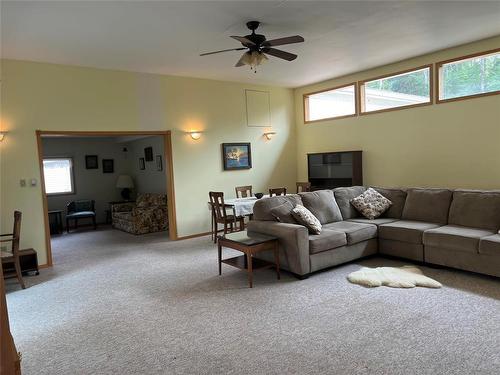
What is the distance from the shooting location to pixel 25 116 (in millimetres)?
5152

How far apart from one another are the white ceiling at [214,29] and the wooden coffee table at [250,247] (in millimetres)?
2518

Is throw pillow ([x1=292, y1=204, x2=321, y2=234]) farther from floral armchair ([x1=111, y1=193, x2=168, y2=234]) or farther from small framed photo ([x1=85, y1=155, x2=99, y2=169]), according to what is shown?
small framed photo ([x1=85, y1=155, x2=99, y2=169])

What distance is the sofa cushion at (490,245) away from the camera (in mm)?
3664

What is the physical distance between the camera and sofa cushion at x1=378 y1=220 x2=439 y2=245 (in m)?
4.38

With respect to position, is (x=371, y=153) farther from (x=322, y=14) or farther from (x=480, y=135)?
(x=322, y=14)

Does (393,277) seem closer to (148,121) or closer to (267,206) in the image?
(267,206)

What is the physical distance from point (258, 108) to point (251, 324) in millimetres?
5450

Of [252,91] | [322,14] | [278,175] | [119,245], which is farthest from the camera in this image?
[278,175]

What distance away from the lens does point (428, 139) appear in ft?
19.7

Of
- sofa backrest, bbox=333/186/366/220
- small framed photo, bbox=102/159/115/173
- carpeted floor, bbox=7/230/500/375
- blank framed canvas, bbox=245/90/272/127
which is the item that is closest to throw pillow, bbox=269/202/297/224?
carpeted floor, bbox=7/230/500/375

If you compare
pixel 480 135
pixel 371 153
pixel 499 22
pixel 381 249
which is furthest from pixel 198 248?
pixel 499 22

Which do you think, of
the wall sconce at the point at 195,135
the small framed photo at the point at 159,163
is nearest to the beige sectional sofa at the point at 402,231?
the wall sconce at the point at 195,135

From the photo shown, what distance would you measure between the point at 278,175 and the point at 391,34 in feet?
13.0

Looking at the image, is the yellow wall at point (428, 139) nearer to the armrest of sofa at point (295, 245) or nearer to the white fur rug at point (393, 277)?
the white fur rug at point (393, 277)
